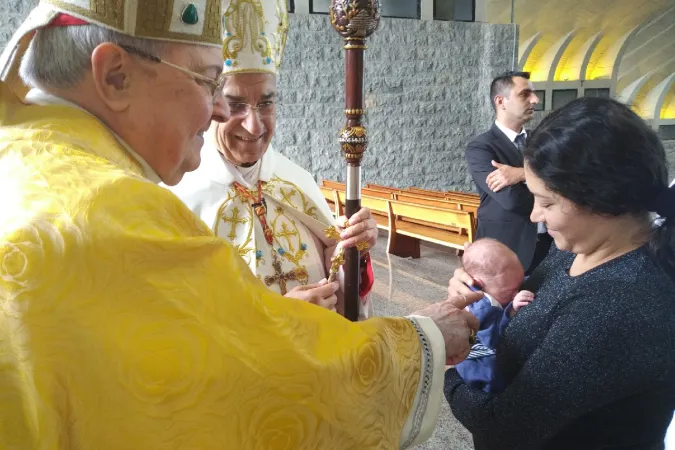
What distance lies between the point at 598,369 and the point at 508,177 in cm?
218

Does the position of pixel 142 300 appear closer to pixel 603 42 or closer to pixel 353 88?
pixel 353 88

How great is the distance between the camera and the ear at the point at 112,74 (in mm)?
946

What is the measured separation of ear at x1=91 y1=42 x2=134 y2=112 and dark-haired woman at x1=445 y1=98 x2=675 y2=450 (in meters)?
0.95

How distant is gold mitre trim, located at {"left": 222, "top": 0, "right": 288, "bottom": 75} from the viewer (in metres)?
1.85

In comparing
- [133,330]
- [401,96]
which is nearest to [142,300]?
[133,330]

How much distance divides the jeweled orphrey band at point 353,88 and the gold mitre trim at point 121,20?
0.41m

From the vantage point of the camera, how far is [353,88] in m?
1.39

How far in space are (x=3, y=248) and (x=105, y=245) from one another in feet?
0.39

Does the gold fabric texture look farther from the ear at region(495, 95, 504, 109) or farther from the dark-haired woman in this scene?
the ear at region(495, 95, 504, 109)

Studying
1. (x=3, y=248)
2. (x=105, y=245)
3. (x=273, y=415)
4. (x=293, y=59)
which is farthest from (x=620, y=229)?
(x=293, y=59)

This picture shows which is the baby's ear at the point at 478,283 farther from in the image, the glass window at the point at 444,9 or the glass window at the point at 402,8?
the glass window at the point at 444,9

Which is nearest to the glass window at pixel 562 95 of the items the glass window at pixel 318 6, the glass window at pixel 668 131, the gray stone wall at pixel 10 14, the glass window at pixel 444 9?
the glass window at pixel 444 9


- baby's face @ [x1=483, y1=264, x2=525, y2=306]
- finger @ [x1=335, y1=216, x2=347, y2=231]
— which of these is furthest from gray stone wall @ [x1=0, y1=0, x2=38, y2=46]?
baby's face @ [x1=483, y1=264, x2=525, y2=306]

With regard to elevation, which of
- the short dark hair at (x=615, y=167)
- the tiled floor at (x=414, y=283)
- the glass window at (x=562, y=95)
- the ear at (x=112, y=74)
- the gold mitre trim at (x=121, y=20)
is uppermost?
the glass window at (x=562, y=95)
